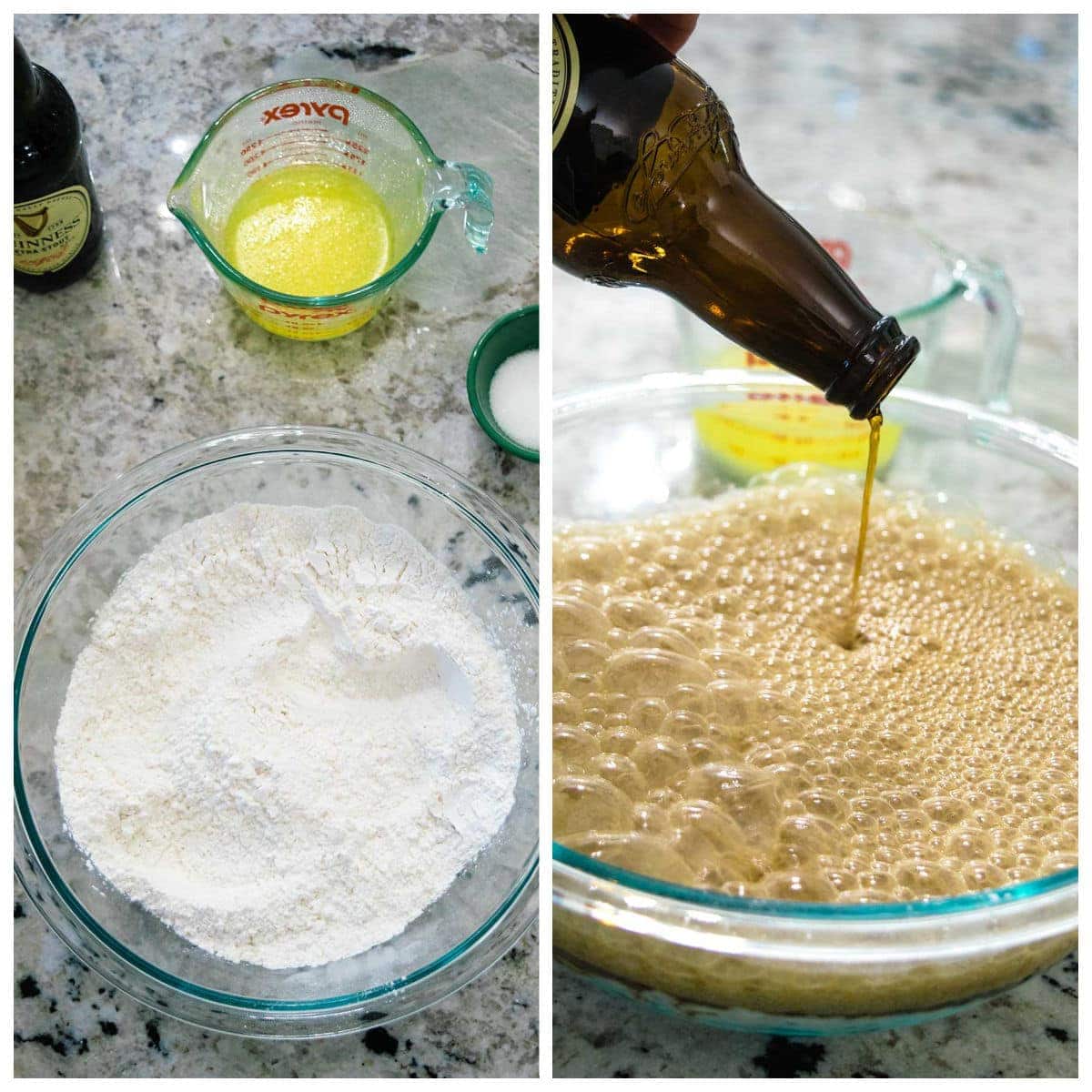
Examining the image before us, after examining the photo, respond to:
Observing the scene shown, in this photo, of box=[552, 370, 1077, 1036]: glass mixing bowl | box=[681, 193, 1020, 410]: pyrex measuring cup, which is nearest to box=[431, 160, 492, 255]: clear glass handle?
box=[681, 193, 1020, 410]: pyrex measuring cup

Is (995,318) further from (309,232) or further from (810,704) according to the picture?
(309,232)

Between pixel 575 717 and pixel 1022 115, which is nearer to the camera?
pixel 575 717

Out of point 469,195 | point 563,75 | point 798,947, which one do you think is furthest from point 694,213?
point 798,947

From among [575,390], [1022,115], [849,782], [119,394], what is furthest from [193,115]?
[1022,115]

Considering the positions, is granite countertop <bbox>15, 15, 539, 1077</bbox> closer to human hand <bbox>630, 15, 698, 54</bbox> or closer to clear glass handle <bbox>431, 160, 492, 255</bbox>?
clear glass handle <bbox>431, 160, 492, 255</bbox>

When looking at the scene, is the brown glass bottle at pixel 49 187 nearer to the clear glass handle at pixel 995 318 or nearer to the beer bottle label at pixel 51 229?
the beer bottle label at pixel 51 229

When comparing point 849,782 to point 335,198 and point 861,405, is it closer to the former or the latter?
point 861,405
